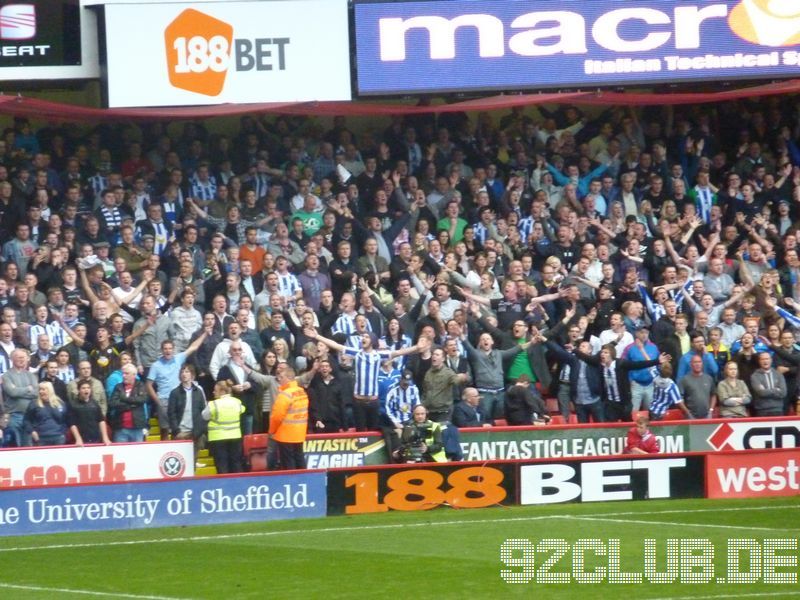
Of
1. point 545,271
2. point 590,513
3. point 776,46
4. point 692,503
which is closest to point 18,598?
point 590,513

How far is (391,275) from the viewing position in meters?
23.6

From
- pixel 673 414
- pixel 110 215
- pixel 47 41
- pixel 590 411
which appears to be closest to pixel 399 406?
pixel 590 411

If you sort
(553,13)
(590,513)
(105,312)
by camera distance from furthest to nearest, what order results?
(553,13)
(105,312)
(590,513)

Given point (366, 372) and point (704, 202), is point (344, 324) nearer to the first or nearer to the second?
point (366, 372)

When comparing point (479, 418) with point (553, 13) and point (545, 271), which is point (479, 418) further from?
point (553, 13)

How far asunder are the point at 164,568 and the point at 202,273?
24.3 ft

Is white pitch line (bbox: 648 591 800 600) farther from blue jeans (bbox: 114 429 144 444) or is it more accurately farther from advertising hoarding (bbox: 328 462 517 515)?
blue jeans (bbox: 114 429 144 444)

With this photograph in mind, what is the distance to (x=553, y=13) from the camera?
81.5 ft

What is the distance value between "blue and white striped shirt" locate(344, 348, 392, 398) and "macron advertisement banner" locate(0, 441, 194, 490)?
2472 millimetres

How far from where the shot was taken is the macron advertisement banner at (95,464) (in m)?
Answer: 20.1

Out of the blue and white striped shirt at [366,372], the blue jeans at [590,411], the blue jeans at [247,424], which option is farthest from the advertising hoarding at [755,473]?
the blue jeans at [247,424]

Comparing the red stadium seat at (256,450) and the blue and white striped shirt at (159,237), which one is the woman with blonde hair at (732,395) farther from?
the blue and white striped shirt at (159,237)

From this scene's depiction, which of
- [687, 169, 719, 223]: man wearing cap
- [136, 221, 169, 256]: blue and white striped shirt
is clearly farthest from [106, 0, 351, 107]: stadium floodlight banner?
[687, 169, 719, 223]: man wearing cap

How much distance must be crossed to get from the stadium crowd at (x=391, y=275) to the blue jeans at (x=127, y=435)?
0.09 feet
